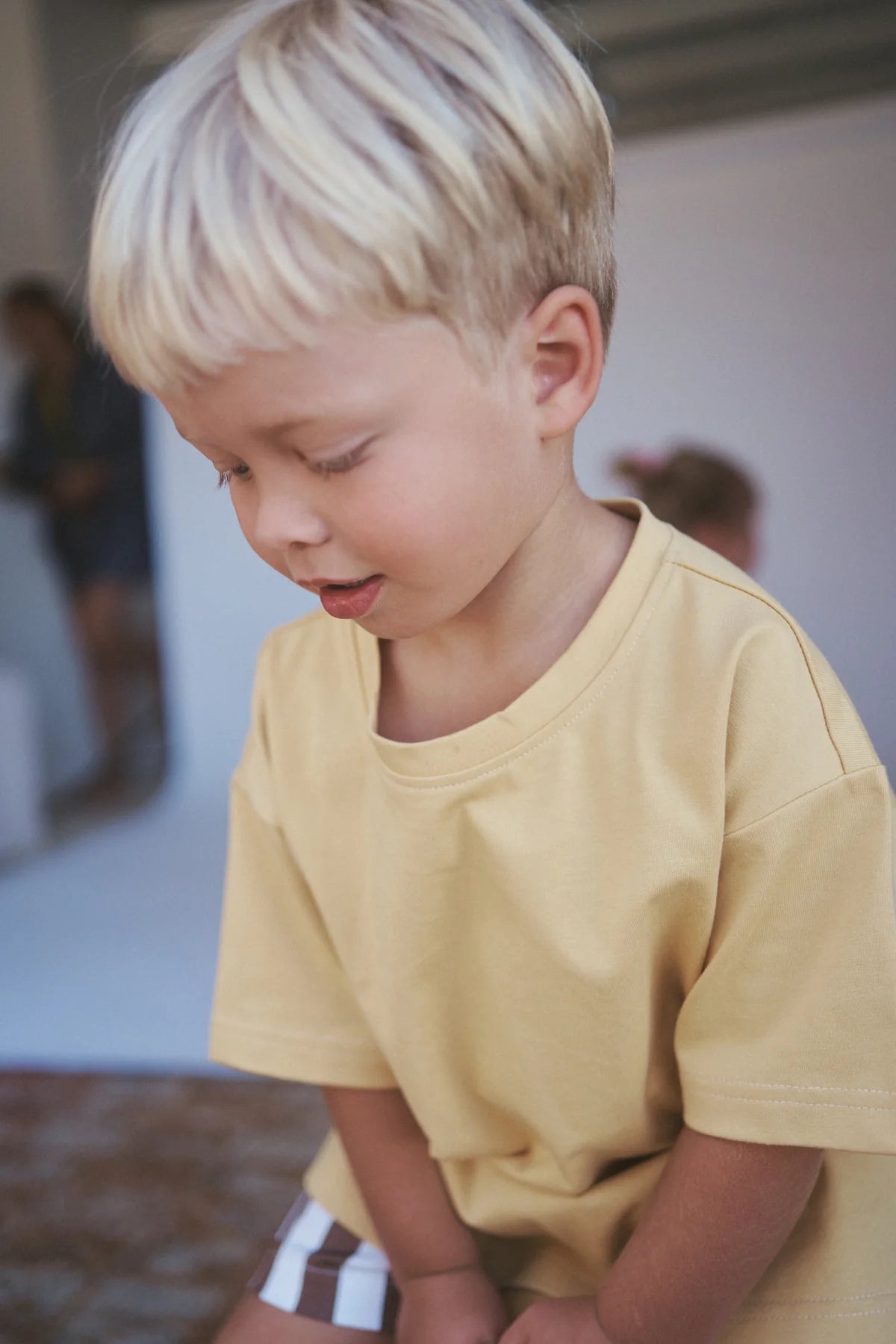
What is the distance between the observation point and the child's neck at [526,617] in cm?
70

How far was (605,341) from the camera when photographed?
0.65 meters

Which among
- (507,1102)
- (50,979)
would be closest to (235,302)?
(507,1102)

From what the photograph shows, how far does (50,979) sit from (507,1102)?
1509 millimetres

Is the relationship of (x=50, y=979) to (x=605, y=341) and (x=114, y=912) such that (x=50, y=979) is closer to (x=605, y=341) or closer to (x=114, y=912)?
(x=114, y=912)

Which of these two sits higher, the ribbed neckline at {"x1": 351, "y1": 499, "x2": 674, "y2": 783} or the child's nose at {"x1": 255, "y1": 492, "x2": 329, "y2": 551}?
the child's nose at {"x1": 255, "y1": 492, "x2": 329, "y2": 551}

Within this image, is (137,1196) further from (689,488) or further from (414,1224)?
(689,488)

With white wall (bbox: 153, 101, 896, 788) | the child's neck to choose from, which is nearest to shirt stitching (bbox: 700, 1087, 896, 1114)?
the child's neck

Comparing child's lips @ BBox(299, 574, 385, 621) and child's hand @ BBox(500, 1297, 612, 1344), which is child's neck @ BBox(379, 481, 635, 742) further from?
child's hand @ BBox(500, 1297, 612, 1344)

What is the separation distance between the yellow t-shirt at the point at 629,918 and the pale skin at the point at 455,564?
0.11 ft

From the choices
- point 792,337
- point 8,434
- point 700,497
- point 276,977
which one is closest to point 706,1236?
point 276,977

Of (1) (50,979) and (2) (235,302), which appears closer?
(2) (235,302)

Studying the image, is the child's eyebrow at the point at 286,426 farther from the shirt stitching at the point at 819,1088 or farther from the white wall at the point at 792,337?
the white wall at the point at 792,337

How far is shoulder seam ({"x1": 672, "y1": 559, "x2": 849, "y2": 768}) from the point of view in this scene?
628 mm

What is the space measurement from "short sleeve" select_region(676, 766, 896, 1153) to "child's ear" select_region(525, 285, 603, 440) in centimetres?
23
